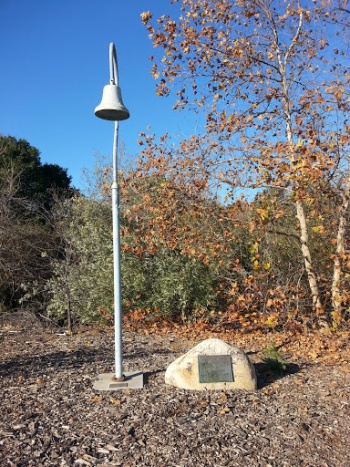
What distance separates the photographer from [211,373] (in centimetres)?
450

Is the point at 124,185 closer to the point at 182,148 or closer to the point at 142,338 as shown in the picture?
the point at 182,148

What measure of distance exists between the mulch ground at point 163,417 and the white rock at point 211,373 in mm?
100

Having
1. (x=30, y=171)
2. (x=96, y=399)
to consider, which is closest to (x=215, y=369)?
(x=96, y=399)

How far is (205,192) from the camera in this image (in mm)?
7891

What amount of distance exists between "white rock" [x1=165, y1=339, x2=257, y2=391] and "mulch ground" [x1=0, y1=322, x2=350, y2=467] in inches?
3.9

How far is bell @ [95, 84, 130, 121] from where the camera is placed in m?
4.31

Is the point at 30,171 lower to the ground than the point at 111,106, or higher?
higher

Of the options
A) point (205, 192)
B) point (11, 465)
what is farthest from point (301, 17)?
point (11, 465)

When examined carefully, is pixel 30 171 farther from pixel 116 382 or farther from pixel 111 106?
pixel 116 382

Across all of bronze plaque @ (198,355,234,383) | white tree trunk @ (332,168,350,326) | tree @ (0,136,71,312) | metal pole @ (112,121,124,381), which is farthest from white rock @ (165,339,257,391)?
tree @ (0,136,71,312)

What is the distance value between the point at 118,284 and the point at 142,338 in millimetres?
3081

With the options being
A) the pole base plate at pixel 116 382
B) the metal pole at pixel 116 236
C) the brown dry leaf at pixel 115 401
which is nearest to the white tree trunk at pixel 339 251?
the pole base plate at pixel 116 382

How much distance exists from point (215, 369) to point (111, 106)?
2.80 m

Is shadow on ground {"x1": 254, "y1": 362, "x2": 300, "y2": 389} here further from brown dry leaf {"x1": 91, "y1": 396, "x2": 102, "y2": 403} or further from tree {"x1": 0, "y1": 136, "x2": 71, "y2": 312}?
tree {"x1": 0, "y1": 136, "x2": 71, "y2": 312}
